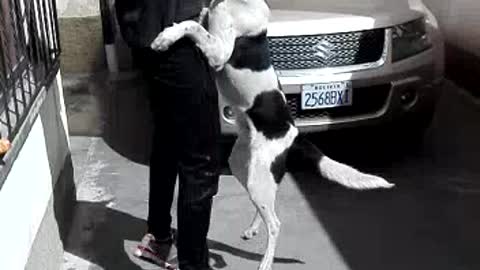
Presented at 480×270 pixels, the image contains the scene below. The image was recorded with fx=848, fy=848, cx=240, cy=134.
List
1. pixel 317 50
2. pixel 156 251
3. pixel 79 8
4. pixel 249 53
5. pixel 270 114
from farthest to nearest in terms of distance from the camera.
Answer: pixel 79 8
pixel 317 50
pixel 156 251
pixel 270 114
pixel 249 53

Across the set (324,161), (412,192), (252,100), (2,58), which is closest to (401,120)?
(412,192)

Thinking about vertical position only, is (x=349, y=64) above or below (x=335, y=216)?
above

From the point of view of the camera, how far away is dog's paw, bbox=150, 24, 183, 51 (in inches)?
148

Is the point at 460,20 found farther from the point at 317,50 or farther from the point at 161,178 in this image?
the point at 161,178

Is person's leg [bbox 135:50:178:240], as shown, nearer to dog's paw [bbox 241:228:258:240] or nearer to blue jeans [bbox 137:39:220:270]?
blue jeans [bbox 137:39:220:270]

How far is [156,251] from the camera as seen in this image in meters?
4.73

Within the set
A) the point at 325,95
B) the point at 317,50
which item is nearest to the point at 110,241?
the point at 325,95

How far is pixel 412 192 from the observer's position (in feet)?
18.5

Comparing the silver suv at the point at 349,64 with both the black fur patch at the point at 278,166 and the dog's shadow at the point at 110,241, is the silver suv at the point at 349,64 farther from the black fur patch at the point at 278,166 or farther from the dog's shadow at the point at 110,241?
the black fur patch at the point at 278,166

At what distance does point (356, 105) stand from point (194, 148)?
227 centimetres

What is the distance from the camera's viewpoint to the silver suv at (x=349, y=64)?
5863mm

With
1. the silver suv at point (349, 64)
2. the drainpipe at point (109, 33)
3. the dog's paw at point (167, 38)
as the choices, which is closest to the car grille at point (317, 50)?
the silver suv at point (349, 64)

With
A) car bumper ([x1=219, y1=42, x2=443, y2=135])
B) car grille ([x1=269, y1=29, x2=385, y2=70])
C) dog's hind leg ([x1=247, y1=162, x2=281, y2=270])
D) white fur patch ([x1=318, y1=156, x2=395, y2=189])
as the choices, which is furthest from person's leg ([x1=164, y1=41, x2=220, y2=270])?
car grille ([x1=269, y1=29, x2=385, y2=70])

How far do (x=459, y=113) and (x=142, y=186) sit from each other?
118 inches
